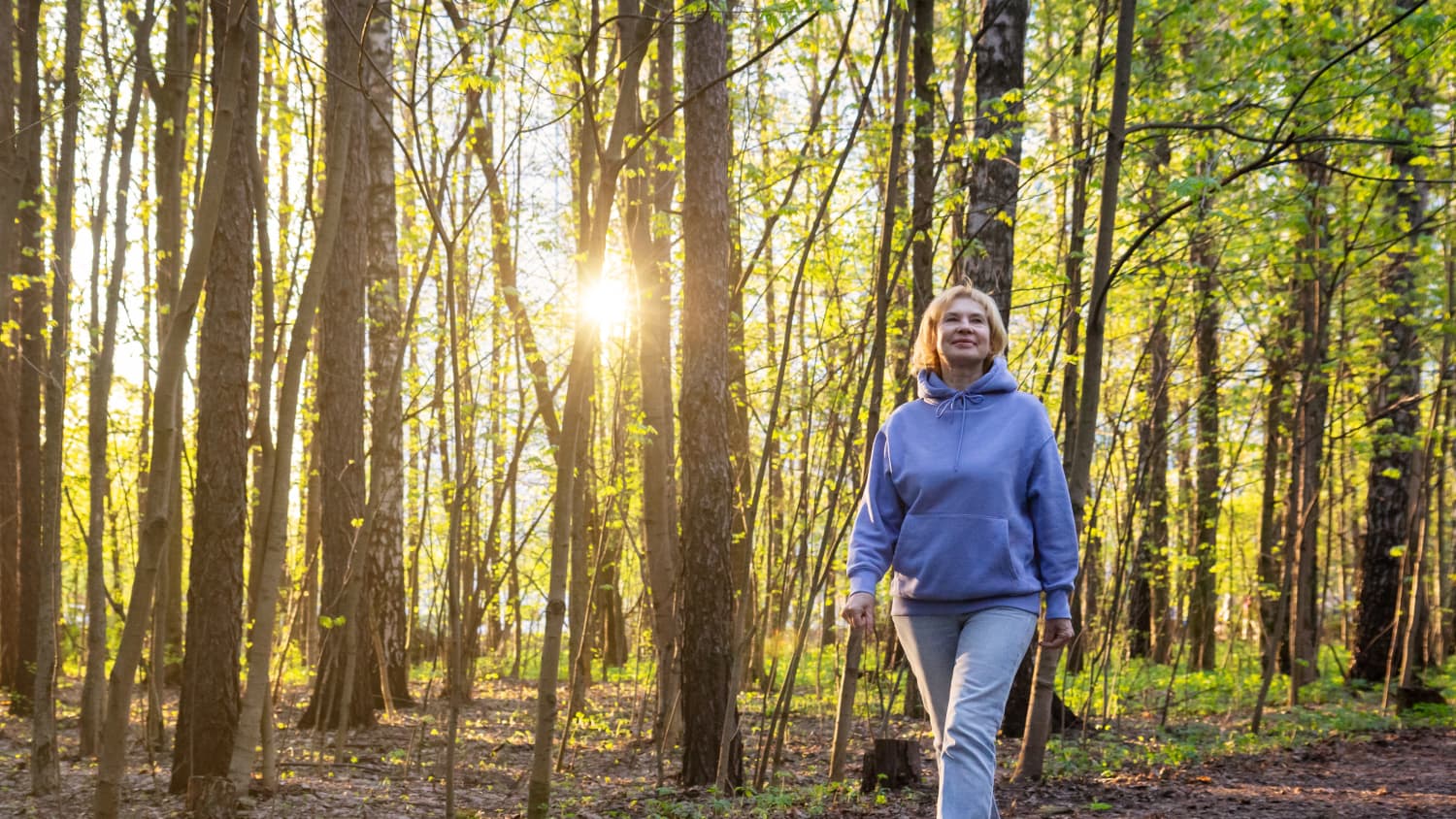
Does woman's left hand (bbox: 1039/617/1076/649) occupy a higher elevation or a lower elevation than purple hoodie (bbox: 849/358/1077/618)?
lower

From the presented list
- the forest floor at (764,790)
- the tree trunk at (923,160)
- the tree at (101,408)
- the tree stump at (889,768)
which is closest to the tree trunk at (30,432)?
the forest floor at (764,790)

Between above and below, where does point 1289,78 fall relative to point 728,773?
above

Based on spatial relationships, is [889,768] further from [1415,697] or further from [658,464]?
[1415,697]

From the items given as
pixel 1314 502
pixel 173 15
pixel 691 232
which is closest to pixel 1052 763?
pixel 1314 502

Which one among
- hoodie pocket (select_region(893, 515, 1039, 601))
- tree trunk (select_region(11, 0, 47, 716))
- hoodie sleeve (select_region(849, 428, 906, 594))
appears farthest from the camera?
tree trunk (select_region(11, 0, 47, 716))

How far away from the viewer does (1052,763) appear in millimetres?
6340

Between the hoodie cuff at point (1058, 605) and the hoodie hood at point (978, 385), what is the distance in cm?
61

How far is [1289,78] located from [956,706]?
5182 millimetres

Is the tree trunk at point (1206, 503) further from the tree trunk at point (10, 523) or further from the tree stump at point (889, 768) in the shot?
the tree trunk at point (10, 523)

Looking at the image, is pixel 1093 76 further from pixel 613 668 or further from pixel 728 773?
pixel 613 668

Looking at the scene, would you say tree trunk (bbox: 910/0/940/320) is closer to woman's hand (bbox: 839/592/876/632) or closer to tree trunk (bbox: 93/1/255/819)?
woman's hand (bbox: 839/592/876/632)

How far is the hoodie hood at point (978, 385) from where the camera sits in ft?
10.0

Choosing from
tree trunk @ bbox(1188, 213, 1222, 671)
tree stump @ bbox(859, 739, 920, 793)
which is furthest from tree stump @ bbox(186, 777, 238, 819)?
tree trunk @ bbox(1188, 213, 1222, 671)

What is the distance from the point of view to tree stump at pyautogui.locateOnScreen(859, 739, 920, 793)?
5398mm
